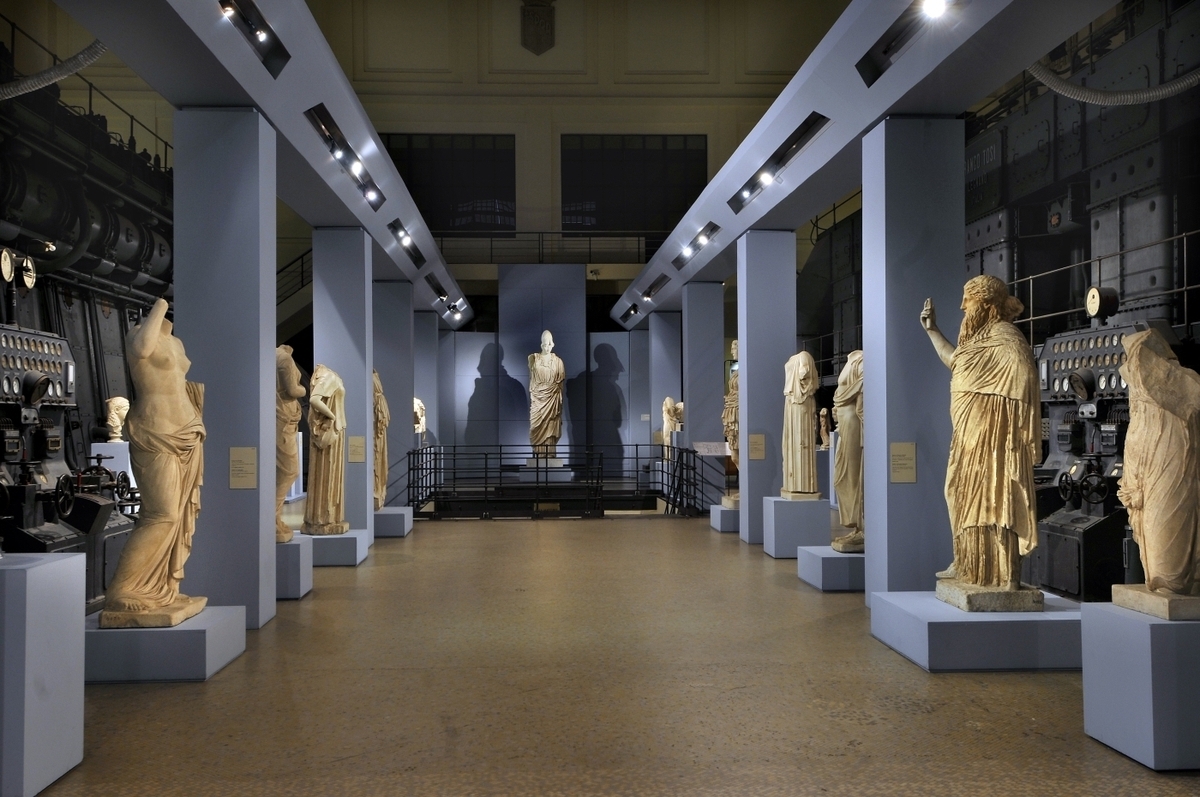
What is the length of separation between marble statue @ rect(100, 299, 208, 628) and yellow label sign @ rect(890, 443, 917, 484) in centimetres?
468

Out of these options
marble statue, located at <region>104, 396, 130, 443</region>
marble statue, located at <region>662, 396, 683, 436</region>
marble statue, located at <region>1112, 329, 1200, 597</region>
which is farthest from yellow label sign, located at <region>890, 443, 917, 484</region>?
marble statue, located at <region>662, 396, 683, 436</region>

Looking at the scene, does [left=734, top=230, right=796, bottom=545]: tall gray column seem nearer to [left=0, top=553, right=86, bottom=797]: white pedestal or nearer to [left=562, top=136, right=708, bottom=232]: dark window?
[left=0, top=553, right=86, bottom=797]: white pedestal

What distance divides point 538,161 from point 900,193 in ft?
58.9

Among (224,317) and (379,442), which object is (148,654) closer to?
(224,317)

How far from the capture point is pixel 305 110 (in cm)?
717

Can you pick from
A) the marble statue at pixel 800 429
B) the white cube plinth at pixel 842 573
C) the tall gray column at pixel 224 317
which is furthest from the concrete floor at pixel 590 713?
the marble statue at pixel 800 429

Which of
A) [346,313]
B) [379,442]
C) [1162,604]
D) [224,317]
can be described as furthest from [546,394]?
[1162,604]

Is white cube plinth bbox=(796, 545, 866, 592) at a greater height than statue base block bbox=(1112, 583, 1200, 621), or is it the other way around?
statue base block bbox=(1112, 583, 1200, 621)

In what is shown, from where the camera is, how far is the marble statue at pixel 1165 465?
4.00 metres

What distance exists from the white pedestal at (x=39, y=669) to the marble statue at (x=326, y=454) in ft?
17.7

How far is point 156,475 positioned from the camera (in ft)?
17.3

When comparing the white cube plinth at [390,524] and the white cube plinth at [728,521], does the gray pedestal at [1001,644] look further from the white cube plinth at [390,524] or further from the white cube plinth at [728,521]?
the white cube plinth at [390,524]

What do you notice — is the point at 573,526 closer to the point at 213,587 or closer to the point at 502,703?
the point at 213,587

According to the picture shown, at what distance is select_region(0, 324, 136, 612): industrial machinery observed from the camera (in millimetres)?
6773
